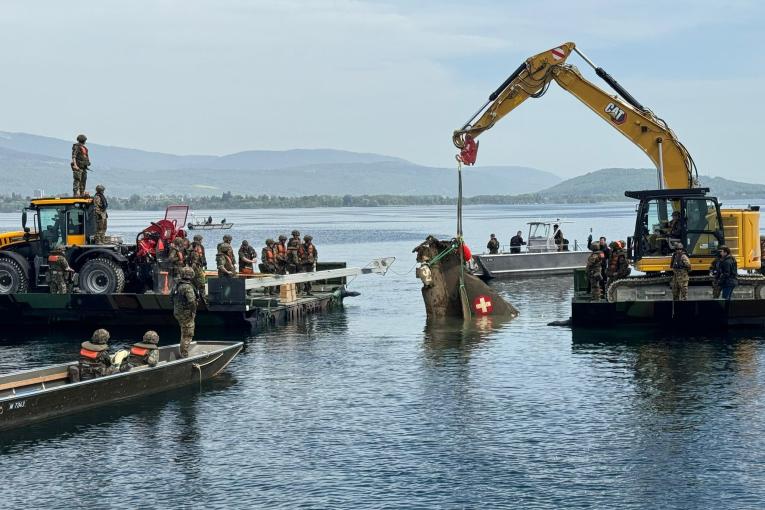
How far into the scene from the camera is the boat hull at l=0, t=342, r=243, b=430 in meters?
19.8

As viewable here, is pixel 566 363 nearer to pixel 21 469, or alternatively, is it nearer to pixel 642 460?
pixel 642 460

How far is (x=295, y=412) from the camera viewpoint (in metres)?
21.4

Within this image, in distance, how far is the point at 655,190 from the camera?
30609 mm

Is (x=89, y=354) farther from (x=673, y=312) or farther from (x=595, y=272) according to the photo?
(x=673, y=312)

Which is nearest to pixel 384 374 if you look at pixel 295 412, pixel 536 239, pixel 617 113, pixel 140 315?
pixel 295 412

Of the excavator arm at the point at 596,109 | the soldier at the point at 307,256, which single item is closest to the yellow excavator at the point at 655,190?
the excavator arm at the point at 596,109

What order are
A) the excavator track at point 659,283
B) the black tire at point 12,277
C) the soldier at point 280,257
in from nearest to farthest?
1. the excavator track at point 659,283
2. the black tire at point 12,277
3. the soldier at point 280,257

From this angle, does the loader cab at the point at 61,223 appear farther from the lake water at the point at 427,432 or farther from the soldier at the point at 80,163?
the lake water at the point at 427,432

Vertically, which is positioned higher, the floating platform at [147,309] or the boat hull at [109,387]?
the floating platform at [147,309]

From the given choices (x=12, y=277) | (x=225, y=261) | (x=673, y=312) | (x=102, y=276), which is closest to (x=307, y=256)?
(x=225, y=261)

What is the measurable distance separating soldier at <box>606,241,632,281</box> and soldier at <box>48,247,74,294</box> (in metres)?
16.6

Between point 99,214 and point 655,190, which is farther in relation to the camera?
point 99,214

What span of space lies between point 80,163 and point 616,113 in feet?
55.7

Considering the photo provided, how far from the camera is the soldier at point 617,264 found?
32312 millimetres
